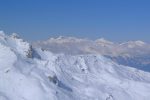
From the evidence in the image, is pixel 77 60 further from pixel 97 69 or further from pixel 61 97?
pixel 61 97

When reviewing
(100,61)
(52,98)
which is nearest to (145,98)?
(100,61)

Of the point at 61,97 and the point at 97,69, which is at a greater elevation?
the point at 97,69

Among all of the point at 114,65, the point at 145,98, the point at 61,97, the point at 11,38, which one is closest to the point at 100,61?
the point at 114,65

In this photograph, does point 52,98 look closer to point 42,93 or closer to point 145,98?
point 42,93

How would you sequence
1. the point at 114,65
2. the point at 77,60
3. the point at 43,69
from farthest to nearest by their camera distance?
1. the point at 114,65
2. the point at 77,60
3. the point at 43,69

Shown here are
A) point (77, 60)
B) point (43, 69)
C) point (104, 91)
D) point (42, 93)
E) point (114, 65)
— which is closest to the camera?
point (42, 93)

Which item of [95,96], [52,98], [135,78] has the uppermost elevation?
[135,78]

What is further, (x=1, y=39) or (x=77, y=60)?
(x=77, y=60)
